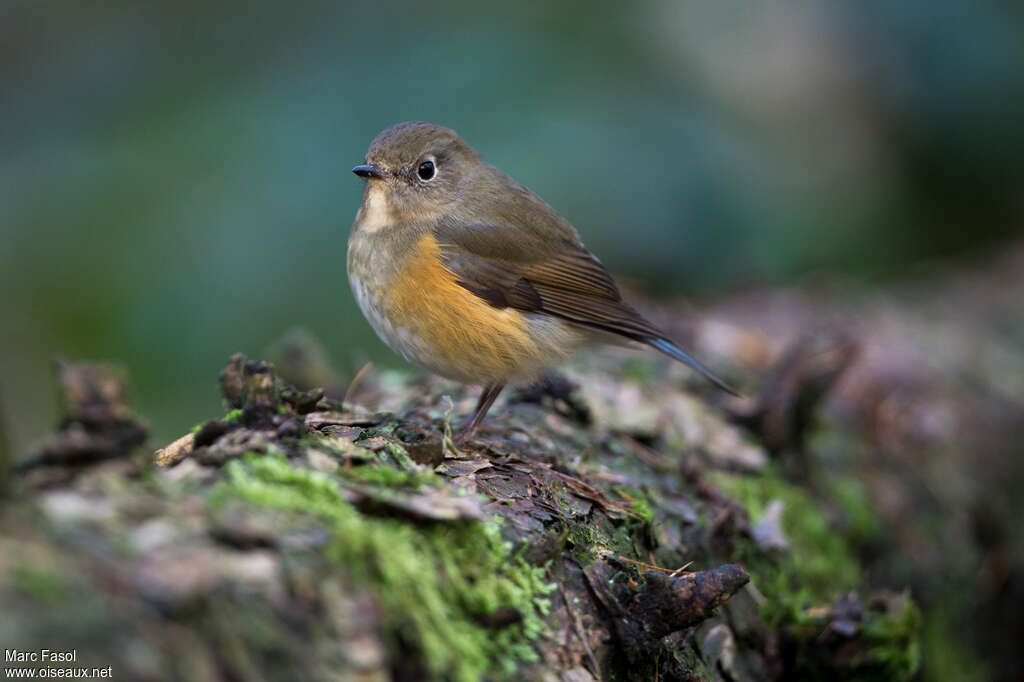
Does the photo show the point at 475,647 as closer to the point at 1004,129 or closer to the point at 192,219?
the point at 192,219

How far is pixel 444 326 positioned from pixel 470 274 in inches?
11.9

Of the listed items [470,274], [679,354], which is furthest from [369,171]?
[679,354]

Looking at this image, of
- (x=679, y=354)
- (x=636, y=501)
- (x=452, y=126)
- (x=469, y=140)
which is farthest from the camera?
(x=452, y=126)

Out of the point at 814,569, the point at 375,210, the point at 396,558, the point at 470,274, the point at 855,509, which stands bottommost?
the point at 814,569

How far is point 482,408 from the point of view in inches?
139

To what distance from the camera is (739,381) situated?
4.71m

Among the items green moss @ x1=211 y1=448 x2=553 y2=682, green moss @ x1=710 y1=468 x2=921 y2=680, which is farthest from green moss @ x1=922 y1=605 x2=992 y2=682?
green moss @ x1=211 y1=448 x2=553 y2=682

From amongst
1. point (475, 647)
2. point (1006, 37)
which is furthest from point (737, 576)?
point (1006, 37)

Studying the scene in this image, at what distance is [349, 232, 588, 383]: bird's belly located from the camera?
11.8 ft

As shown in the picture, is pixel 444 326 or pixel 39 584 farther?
pixel 444 326

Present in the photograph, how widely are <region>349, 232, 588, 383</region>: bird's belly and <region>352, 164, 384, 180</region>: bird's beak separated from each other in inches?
16.7

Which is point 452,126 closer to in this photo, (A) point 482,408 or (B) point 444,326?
(B) point 444,326

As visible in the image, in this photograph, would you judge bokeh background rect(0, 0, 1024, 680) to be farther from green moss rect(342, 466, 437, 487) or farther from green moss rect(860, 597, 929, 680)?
green moss rect(342, 466, 437, 487)

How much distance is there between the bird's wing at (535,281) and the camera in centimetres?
381
